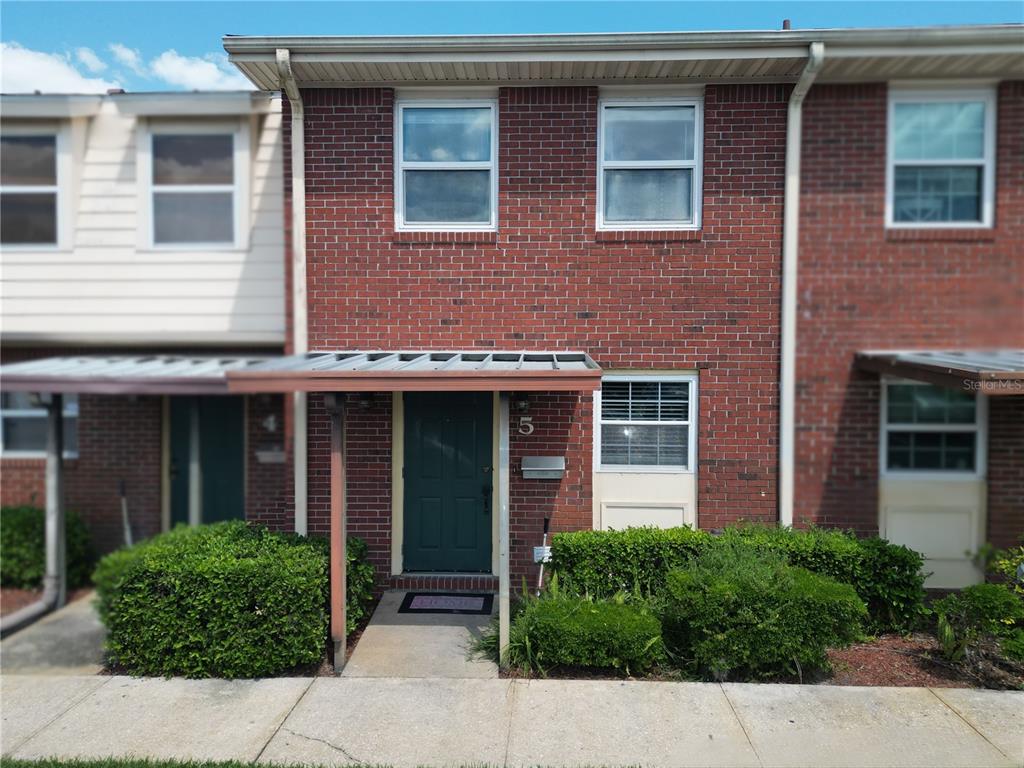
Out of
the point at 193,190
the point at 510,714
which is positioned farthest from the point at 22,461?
the point at 510,714

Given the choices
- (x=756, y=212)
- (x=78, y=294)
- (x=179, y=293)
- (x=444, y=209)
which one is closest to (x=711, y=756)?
(x=756, y=212)

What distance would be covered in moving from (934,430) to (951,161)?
2.80m

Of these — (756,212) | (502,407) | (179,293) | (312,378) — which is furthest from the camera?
(179,293)

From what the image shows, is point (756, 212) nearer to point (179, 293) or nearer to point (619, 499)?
point (619, 499)

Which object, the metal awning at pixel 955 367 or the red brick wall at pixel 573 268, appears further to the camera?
the red brick wall at pixel 573 268

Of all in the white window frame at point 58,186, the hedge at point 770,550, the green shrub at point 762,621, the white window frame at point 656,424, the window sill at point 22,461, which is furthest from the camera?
the window sill at point 22,461

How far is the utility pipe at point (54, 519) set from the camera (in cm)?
684

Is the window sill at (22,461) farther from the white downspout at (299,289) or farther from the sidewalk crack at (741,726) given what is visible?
the sidewalk crack at (741,726)

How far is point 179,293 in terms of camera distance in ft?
24.1

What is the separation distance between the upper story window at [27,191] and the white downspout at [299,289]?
330 cm

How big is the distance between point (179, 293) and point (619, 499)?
18.1 ft

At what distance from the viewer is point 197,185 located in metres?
7.46

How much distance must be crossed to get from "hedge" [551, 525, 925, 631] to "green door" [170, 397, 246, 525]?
4.36 metres

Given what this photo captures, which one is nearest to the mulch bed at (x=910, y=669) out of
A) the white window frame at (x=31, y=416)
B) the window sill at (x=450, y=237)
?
the window sill at (x=450, y=237)
